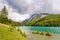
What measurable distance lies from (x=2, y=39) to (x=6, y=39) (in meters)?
0.76

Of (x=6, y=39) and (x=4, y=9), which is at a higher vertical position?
(x=4, y=9)

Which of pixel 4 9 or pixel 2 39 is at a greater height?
pixel 4 9

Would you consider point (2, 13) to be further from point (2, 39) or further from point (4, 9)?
point (2, 39)

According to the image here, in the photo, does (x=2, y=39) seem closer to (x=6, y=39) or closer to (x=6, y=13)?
(x=6, y=39)

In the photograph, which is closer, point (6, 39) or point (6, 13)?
point (6, 39)

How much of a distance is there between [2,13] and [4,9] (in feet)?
12.7

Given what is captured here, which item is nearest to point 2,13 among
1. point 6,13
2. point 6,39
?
point 6,13

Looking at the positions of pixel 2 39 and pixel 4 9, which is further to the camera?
pixel 4 9

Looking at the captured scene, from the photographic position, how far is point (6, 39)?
22.8 metres

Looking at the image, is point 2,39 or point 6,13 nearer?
point 2,39

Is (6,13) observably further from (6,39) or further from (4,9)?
(6,39)

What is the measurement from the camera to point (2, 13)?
9875cm

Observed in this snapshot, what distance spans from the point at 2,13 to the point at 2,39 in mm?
78085

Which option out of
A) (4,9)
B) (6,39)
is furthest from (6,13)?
(6,39)
